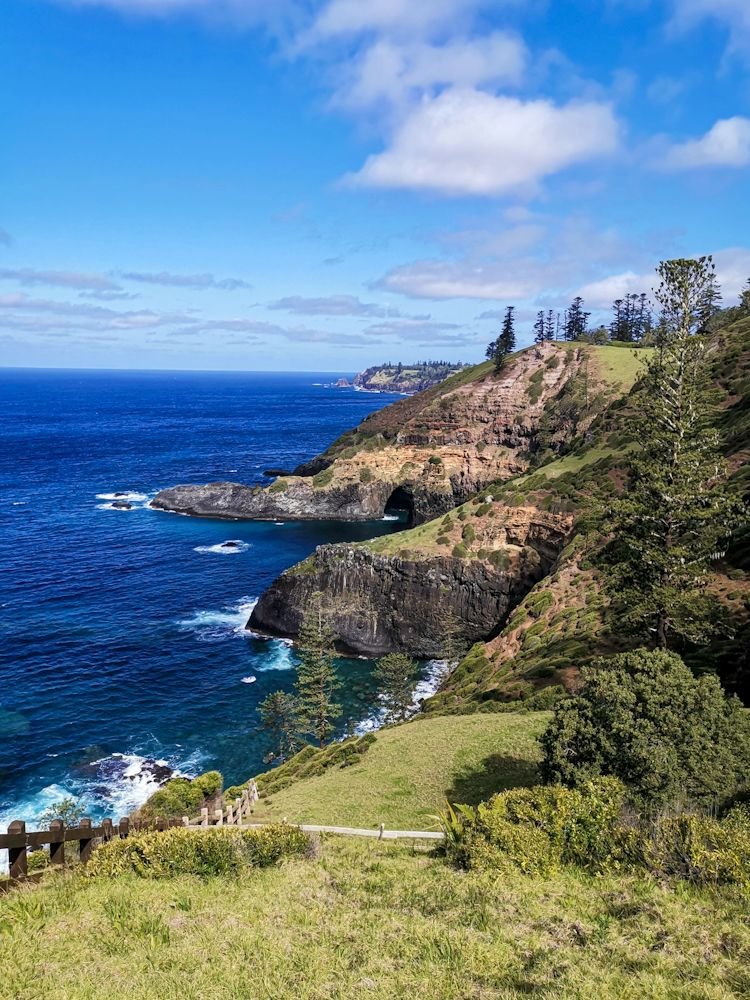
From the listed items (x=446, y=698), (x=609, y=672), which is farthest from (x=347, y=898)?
(x=446, y=698)

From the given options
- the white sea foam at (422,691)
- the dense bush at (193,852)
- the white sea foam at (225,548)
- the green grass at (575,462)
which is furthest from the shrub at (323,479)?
the dense bush at (193,852)

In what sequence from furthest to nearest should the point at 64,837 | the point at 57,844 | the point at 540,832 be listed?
the point at 540,832 < the point at 64,837 < the point at 57,844

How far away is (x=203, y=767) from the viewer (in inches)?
1692

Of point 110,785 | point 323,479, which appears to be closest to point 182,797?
point 110,785

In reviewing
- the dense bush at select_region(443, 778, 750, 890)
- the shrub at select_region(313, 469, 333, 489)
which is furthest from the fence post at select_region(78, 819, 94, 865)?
the shrub at select_region(313, 469, 333, 489)

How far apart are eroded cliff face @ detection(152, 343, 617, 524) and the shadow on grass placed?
84849mm

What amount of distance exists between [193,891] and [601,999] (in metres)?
7.53

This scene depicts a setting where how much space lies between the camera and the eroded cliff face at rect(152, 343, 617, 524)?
360 feet

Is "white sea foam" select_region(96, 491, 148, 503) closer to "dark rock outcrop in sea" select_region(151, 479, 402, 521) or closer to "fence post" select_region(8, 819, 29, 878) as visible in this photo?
"dark rock outcrop in sea" select_region(151, 479, 402, 521)

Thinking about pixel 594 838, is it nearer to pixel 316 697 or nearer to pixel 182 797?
pixel 182 797

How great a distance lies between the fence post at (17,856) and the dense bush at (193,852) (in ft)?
4.10

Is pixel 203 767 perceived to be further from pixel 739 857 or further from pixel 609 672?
pixel 739 857

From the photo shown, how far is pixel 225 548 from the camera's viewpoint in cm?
9150

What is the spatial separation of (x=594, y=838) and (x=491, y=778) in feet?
35.5
